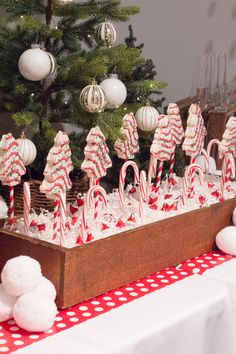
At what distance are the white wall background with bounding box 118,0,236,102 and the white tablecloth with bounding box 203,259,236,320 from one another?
1411 millimetres

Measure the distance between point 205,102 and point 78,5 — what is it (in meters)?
1.53

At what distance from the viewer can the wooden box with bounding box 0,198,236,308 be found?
1.60 m

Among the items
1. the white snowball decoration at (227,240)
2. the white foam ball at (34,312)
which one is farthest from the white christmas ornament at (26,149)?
the white snowball decoration at (227,240)

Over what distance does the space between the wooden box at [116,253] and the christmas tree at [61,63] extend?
32 cm

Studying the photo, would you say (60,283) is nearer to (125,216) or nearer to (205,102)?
(125,216)

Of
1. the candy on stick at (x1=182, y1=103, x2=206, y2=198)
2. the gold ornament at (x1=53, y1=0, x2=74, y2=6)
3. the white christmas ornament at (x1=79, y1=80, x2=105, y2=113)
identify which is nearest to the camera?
the white christmas ornament at (x1=79, y1=80, x2=105, y2=113)

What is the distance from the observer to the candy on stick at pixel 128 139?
1.99m

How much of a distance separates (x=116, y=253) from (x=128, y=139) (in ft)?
1.38

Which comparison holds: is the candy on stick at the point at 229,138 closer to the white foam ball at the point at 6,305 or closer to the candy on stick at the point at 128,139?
the candy on stick at the point at 128,139

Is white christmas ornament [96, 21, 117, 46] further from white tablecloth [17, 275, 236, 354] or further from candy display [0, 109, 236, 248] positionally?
white tablecloth [17, 275, 236, 354]

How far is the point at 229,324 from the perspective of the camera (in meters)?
1.72

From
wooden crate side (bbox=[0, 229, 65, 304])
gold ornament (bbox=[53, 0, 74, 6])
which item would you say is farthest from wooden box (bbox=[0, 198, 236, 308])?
gold ornament (bbox=[53, 0, 74, 6])

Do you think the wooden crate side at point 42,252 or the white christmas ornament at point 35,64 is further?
the white christmas ornament at point 35,64

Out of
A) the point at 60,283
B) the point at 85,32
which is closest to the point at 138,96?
the point at 85,32
